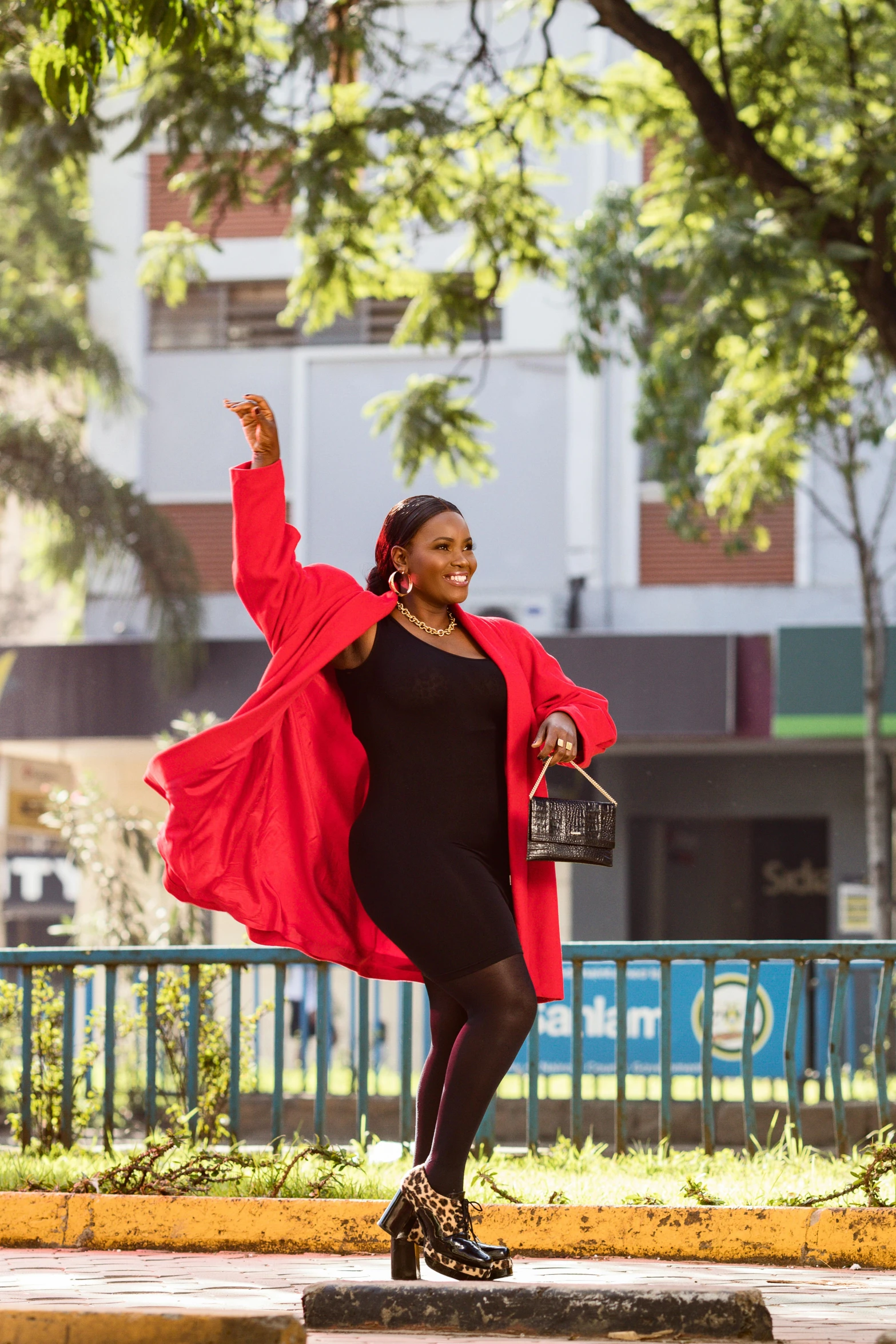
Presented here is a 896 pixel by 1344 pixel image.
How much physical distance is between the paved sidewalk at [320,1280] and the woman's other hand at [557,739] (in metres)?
1.23

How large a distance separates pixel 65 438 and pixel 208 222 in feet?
10.9

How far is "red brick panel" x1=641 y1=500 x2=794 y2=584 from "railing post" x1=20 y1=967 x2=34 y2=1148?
1166 centimetres

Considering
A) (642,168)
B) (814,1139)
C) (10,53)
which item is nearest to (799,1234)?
(814,1139)

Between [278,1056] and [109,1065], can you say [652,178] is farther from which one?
[109,1065]

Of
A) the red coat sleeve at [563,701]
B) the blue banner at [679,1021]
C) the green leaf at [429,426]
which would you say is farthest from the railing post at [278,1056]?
the green leaf at [429,426]

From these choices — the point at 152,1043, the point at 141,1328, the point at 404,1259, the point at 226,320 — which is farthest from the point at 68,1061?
the point at 226,320

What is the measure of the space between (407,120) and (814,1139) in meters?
6.72

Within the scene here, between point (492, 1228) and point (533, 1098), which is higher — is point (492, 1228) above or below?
below

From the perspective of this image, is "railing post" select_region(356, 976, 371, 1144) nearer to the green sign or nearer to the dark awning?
the dark awning

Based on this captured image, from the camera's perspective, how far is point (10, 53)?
10.1m

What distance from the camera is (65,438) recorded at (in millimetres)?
17281

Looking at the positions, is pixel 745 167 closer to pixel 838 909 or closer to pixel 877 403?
pixel 877 403

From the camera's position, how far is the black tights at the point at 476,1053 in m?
3.99

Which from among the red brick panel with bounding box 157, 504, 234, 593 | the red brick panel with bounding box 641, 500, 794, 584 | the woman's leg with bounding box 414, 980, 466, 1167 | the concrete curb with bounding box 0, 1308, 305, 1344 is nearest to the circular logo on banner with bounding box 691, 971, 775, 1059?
the woman's leg with bounding box 414, 980, 466, 1167
